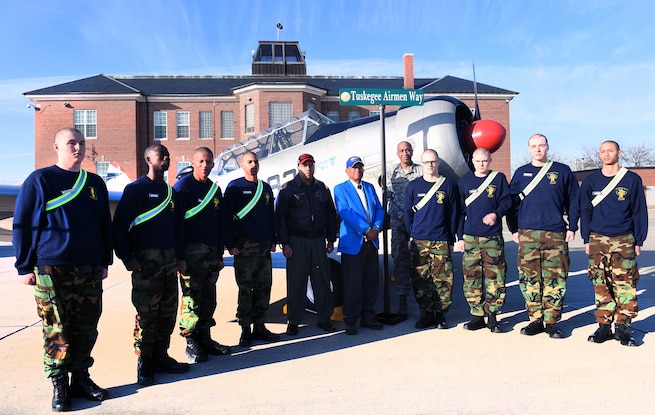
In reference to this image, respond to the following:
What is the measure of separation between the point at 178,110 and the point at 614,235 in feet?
106

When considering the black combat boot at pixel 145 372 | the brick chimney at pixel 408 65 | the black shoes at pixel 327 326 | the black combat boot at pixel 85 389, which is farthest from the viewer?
the brick chimney at pixel 408 65

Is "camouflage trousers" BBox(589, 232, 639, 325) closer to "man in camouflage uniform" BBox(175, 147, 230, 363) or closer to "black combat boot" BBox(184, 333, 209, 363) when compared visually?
"man in camouflage uniform" BBox(175, 147, 230, 363)

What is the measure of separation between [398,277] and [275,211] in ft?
6.04

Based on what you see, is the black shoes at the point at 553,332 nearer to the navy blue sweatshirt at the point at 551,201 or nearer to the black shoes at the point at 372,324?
the navy blue sweatshirt at the point at 551,201

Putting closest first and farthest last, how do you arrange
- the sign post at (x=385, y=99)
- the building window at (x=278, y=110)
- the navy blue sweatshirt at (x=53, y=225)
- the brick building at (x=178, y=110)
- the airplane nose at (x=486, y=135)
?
the navy blue sweatshirt at (x=53, y=225)
the sign post at (x=385, y=99)
the airplane nose at (x=486, y=135)
the building window at (x=278, y=110)
the brick building at (x=178, y=110)

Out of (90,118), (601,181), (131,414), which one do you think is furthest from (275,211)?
(90,118)

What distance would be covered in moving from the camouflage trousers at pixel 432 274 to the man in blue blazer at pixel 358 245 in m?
0.46

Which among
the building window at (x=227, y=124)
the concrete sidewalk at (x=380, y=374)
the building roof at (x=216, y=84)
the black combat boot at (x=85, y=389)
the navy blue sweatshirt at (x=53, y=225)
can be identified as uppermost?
the building roof at (x=216, y=84)

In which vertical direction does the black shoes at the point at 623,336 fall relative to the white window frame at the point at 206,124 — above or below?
below

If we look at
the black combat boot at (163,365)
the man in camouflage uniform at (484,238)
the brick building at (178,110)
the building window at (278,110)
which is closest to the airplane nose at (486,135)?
the man in camouflage uniform at (484,238)

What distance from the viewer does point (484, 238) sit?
15.8 ft

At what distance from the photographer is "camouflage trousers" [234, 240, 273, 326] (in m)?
4.61

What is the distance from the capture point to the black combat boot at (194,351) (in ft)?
13.7

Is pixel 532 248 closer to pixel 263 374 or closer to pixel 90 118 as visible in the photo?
pixel 263 374
